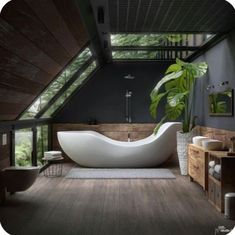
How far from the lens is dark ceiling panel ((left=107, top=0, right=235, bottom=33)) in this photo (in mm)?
3545

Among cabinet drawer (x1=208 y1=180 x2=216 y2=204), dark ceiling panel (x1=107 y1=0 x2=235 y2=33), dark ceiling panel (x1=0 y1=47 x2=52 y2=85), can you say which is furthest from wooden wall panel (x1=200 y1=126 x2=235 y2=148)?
dark ceiling panel (x1=0 y1=47 x2=52 y2=85)

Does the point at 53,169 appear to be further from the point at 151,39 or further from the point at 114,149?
the point at 151,39

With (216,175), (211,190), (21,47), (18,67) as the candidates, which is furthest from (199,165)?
(21,47)

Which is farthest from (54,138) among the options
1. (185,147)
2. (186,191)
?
(186,191)

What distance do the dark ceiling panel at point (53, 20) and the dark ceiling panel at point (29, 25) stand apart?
0.13 feet

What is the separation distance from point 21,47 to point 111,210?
190 centimetres

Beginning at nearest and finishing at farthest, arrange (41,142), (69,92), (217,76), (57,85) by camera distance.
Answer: (217,76), (57,85), (41,142), (69,92)

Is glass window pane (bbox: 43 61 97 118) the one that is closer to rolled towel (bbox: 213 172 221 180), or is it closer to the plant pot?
the plant pot

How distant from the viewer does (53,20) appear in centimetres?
318

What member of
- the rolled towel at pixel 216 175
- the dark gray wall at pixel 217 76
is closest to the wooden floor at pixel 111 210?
the rolled towel at pixel 216 175

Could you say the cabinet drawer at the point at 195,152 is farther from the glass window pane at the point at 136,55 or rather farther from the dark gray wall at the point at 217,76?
the glass window pane at the point at 136,55

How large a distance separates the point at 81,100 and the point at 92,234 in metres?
5.02

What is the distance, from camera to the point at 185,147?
581cm

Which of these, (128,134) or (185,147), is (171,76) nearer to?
(185,147)
